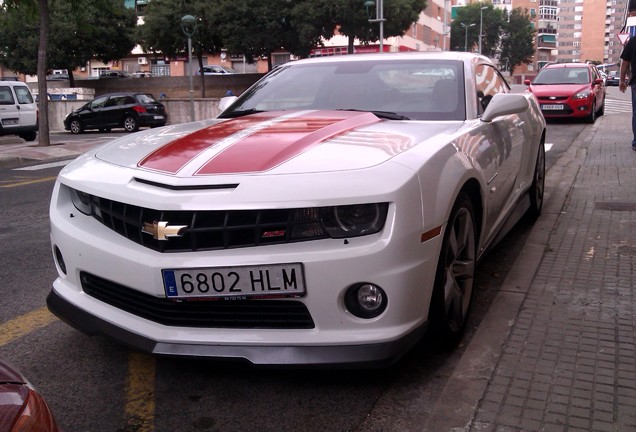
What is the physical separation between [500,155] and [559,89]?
13612 mm

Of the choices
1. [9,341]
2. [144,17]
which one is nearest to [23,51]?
[144,17]

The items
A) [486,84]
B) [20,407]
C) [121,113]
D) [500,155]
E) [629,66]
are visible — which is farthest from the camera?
[121,113]

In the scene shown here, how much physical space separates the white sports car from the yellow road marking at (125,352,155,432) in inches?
9.6

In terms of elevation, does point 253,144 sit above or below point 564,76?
below

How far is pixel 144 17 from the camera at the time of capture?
41531 millimetres

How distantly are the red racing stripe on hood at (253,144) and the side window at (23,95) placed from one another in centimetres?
1818

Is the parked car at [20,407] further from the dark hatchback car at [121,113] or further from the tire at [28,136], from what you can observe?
the dark hatchback car at [121,113]

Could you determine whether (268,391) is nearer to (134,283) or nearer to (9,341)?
(134,283)

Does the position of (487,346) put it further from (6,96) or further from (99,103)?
(99,103)

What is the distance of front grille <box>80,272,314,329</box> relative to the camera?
265 centimetres

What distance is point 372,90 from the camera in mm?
4188

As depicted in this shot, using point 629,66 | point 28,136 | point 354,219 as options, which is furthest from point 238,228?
point 28,136

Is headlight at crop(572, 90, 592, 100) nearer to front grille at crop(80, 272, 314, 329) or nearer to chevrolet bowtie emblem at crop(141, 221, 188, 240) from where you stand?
front grille at crop(80, 272, 314, 329)

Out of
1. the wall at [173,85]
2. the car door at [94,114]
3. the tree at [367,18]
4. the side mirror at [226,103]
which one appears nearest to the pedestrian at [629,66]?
the side mirror at [226,103]
